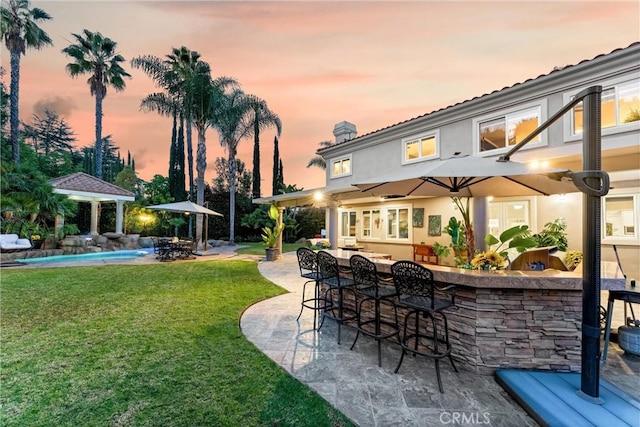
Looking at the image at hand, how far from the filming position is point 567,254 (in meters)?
6.09

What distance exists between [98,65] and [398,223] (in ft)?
75.4

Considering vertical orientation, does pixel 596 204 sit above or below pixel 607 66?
below

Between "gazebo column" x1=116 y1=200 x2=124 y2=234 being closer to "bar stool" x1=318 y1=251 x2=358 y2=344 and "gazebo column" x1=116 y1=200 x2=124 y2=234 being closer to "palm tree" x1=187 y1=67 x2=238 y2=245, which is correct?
"palm tree" x1=187 y1=67 x2=238 y2=245

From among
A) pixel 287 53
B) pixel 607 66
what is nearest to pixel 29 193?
pixel 287 53

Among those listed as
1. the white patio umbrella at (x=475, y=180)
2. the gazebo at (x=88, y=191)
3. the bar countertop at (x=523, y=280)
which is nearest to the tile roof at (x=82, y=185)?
the gazebo at (x=88, y=191)

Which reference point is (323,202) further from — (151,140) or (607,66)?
(151,140)

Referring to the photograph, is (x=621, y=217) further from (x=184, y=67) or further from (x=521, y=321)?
(x=184, y=67)

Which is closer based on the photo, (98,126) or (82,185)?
(82,185)

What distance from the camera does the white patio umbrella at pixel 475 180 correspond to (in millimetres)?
3201

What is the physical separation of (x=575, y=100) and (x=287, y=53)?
25.4 feet

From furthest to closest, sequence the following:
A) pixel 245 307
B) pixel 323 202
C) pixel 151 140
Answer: pixel 151 140, pixel 323 202, pixel 245 307

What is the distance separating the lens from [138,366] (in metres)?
3.26

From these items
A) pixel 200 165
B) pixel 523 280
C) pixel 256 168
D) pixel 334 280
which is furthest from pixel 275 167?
pixel 523 280

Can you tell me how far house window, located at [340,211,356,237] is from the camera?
13539mm
